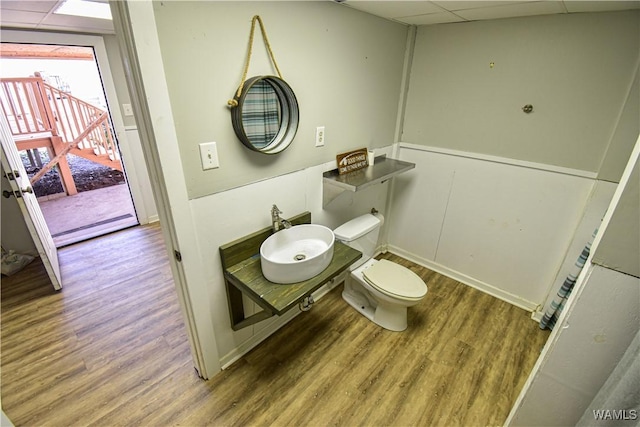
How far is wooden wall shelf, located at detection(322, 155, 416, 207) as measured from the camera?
1808 mm

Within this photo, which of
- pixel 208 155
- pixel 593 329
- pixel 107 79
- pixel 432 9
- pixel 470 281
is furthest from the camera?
pixel 107 79

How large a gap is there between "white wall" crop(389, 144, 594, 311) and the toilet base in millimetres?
829

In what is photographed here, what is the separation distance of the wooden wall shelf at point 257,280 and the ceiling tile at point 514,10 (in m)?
1.53

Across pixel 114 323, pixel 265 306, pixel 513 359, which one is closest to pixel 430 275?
pixel 513 359

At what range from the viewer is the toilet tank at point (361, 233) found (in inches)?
76.5

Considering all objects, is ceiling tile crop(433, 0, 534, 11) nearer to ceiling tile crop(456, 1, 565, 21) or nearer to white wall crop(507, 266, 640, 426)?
ceiling tile crop(456, 1, 565, 21)

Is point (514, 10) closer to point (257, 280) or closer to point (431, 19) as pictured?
point (431, 19)

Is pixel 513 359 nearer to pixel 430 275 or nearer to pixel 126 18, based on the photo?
pixel 430 275

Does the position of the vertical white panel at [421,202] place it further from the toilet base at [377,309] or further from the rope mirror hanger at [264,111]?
the rope mirror hanger at [264,111]

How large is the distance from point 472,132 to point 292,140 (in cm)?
138

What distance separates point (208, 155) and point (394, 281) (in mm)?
1390

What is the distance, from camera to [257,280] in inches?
56.4

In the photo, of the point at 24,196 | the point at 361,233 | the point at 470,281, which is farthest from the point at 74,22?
the point at 470,281

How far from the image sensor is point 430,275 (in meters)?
2.59
